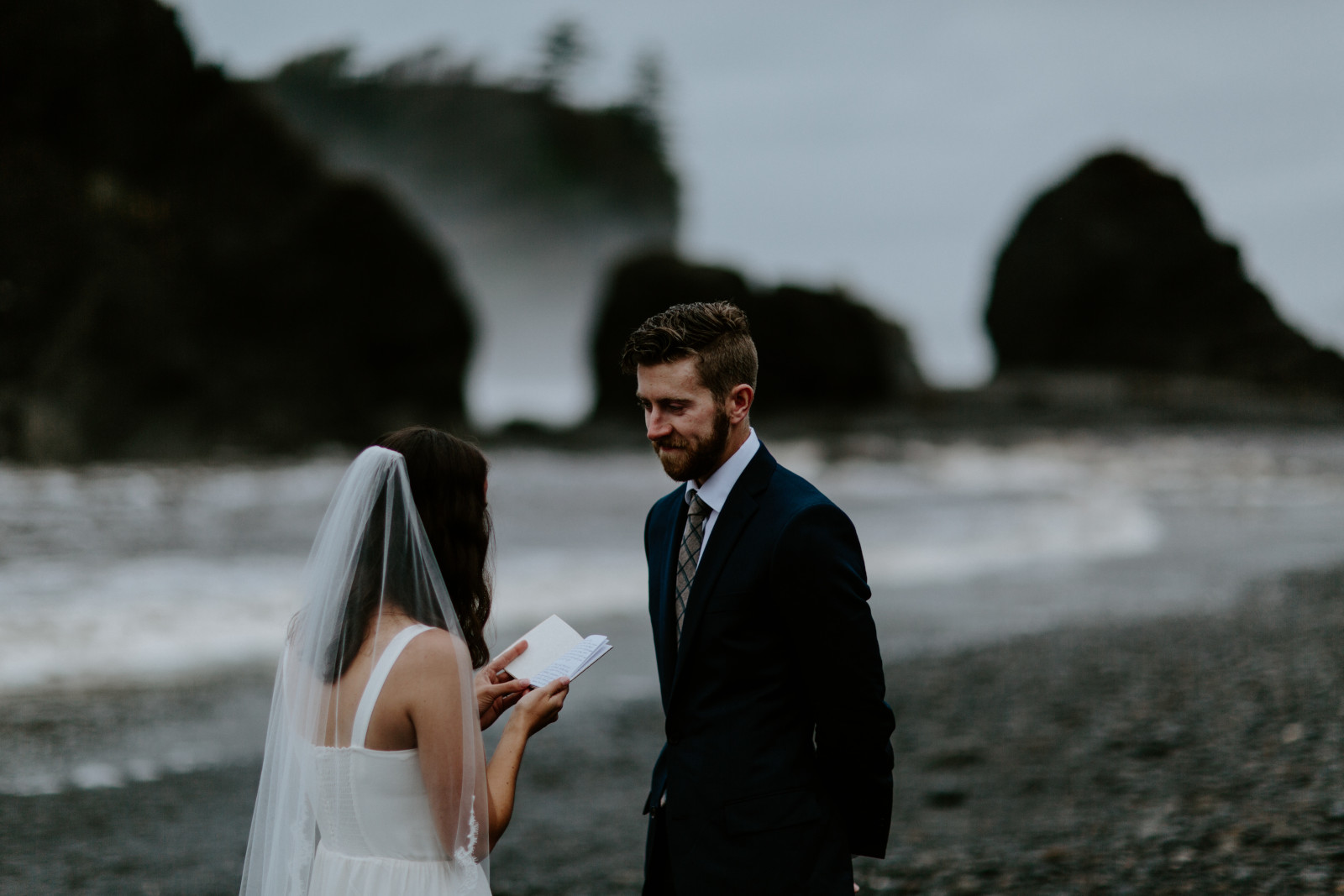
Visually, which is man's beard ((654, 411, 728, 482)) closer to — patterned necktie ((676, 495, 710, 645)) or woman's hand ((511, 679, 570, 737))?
patterned necktie ((676, 495, 710, 645))

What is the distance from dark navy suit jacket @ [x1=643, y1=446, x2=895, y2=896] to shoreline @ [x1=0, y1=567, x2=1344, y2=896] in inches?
104

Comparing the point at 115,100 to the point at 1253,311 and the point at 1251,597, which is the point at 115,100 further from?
the point at 1253,311

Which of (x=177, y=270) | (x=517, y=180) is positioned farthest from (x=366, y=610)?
(x=517, y=180)

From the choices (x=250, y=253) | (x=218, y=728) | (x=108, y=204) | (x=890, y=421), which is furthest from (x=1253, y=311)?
(x=218, y=728)

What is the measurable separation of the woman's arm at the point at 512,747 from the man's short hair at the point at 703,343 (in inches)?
29.9

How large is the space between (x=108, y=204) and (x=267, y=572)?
2886 centimetres

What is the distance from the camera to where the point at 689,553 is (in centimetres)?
241

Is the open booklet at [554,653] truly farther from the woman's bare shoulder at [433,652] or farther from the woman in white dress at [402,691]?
the woman's bare shoulder at [433,652]

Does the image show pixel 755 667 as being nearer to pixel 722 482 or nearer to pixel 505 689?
pixel 722 482

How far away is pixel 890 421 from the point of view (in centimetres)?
5009

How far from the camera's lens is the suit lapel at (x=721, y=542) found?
2.26 metres

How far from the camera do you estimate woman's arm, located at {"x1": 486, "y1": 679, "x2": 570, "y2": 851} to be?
233 cm

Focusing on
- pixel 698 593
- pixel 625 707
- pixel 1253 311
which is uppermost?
pixel 1253 311

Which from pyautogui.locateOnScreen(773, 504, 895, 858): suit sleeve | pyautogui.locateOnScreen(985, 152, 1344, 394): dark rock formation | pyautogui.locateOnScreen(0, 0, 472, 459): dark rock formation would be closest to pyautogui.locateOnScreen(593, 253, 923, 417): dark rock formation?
pyautogui.locateOnScreen(0, 0, 472, 459): dark rock formation
